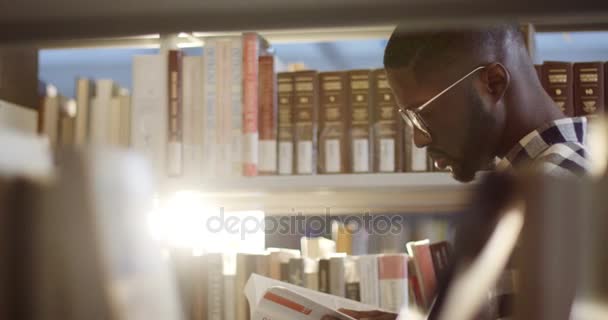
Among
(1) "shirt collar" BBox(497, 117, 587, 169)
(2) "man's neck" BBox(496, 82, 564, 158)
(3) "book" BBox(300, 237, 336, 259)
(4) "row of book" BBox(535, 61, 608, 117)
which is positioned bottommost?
(3) "book" BBox(300, 237, 336, 259)

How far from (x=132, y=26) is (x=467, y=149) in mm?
937

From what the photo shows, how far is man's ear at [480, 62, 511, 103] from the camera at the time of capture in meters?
0.91

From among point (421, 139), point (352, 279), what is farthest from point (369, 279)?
A: point (421, 139)

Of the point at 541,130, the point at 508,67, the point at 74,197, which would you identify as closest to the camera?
the point at 74,197

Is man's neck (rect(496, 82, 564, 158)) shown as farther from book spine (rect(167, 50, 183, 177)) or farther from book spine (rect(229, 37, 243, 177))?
book spine (rect(167, 50, 183, 177))

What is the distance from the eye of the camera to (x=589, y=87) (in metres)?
1.29

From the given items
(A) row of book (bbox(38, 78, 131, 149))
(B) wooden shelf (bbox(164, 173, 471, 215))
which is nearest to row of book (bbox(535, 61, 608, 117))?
(B) wooden shelf (bbox(164, 173, 471, 215))

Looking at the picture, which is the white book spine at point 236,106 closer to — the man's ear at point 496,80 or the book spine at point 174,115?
the book spine at point 174,115

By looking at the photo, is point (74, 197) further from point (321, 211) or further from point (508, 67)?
point (321, 211)

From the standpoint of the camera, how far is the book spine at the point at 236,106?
1.33 meters

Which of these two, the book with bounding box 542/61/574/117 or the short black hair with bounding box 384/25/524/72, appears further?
the book with bounding box 542/61/574/117

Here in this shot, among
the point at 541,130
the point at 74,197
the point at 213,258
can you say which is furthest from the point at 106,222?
the point at 213,258

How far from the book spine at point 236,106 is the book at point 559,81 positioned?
0.61m

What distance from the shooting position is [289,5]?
19cm
